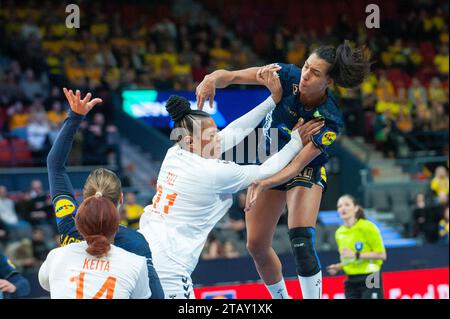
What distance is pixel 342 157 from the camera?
621 inches

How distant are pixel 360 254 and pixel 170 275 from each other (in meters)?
4.08

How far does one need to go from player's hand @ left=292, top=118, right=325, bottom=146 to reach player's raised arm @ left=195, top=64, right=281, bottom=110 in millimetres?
456

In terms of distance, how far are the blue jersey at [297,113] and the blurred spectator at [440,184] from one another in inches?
340

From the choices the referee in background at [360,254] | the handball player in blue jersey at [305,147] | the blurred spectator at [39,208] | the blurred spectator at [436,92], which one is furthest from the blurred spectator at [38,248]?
the blurred spectator at [436,92]

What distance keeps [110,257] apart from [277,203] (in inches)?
96.8

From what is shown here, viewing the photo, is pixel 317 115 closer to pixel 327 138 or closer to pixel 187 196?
pixel 327 138

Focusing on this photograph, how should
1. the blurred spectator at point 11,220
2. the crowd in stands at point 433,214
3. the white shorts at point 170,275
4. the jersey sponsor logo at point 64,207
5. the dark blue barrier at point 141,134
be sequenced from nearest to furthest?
the jersey sponsor logo at point 64,207
the white shorts at point 170,275
the blurred spectator at point 11,220
the crowd in stands at point 433,214
the dark blue barrier at point 141,134

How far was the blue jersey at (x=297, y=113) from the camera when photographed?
598cm

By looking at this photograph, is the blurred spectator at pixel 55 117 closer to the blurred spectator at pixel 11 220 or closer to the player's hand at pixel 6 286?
the blurred spectator at pixel 11 220

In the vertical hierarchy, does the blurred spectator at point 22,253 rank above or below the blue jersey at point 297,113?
below

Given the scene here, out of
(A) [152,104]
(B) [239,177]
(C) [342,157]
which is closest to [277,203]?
(B) [239,177]

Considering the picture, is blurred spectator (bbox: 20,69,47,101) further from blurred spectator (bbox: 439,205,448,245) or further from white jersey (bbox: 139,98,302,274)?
white jersey (bbox: 139,98,302,274)

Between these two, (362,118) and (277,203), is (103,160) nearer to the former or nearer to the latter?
(362,118)

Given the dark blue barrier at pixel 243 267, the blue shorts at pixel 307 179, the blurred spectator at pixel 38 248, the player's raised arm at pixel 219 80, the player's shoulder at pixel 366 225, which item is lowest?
the dark blue barrier at pixel 243 267
